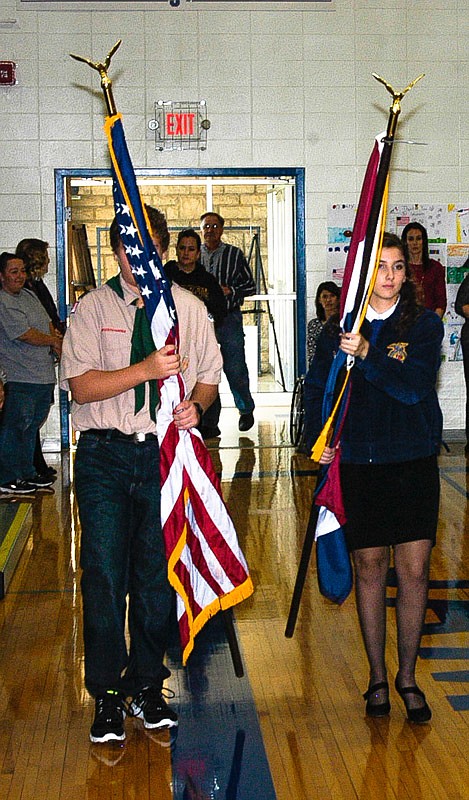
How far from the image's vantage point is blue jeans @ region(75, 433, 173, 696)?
3777 mm

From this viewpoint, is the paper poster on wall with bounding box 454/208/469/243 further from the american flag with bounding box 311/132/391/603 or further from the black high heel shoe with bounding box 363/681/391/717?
the black high heel shoe with bounding box 363/681/391/717

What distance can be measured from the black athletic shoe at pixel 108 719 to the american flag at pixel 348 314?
0.86 m

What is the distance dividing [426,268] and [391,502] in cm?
607

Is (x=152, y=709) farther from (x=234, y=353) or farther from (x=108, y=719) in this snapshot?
(x=234, y=353)

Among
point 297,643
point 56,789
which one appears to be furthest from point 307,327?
point 56,789

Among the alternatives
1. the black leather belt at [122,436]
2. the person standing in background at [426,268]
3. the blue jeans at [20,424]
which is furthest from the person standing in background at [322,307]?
the black leather belt at [122,436]

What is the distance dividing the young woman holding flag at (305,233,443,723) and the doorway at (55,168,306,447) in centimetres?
682

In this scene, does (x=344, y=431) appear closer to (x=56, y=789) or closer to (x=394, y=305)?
(x=394, y=305)

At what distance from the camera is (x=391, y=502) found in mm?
3875

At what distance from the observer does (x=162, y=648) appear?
394 centimetres

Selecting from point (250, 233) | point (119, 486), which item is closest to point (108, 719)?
point (119, 486)

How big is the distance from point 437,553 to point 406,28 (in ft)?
19.5

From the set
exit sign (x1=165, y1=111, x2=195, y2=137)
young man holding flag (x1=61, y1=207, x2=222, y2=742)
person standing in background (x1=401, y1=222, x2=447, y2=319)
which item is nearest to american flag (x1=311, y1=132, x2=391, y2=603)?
young man holding flag (x1=61, y1=207, x2=222, y2=742)

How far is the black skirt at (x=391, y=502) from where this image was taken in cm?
386
